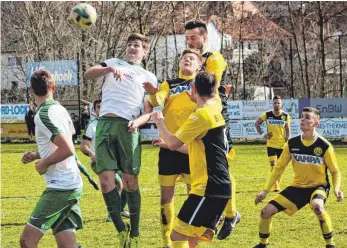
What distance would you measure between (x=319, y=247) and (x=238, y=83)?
34.6 meters

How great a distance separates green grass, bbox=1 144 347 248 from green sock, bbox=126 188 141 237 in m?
0.67

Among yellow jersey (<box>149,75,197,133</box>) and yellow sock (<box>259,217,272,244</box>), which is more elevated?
yellow jersey (<box>149,75,197,133</box>)

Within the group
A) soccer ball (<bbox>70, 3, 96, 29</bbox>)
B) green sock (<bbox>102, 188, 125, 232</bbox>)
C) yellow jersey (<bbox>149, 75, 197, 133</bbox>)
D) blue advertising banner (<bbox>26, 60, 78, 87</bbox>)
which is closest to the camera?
green sock (<bbox>102, 188, 125, 232</bbox>)

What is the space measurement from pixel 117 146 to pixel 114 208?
0.72m

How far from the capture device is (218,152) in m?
6.00

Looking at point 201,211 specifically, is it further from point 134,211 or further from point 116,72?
point 116,72

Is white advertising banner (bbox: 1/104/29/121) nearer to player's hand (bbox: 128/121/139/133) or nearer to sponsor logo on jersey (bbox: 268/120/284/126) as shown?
sponsor logo on jersey (bbox: 268/120/284/126)

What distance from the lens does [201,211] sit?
5.93 m

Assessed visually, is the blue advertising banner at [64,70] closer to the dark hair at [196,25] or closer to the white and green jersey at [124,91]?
the white and green jersey at [124,91]

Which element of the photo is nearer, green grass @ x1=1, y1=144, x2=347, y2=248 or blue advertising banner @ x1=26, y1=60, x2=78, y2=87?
green grass @ x1=1, y1=144, x2=347, y2=248

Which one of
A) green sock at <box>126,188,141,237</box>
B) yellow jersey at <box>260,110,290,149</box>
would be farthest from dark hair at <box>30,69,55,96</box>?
yellow jersey at <box>260,110,290,149</box>

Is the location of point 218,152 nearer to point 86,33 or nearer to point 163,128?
point 163,128

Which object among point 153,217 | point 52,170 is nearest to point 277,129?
point 153,217

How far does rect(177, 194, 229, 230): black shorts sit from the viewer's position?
5926mm
